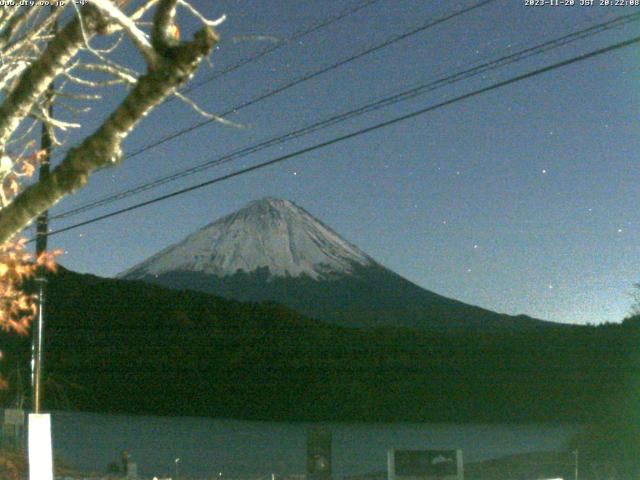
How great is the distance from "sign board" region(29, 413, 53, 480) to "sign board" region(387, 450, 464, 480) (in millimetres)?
5668

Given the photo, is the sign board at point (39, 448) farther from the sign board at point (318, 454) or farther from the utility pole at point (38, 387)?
the sign board at point (318, 454)

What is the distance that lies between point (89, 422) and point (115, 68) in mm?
45681

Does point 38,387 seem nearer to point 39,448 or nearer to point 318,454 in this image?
point 39,448

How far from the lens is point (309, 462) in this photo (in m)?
16.8

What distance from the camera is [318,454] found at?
16938 millimetres

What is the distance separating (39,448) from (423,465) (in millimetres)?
6350

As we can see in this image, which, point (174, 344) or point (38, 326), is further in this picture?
point (174, 344)

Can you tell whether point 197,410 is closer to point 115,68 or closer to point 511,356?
point 511,356

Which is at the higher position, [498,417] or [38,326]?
[38,326]

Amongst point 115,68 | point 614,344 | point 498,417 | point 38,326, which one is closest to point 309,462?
point 38,326

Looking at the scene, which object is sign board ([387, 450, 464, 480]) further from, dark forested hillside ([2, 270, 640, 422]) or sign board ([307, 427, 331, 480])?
dark forested hillside ([2, 270, 640, 422])

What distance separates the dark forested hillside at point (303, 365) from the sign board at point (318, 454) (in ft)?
117

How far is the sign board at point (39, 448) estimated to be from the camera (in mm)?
12000

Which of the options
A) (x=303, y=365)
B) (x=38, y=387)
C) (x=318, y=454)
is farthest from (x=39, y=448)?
(x=303, y=365)
